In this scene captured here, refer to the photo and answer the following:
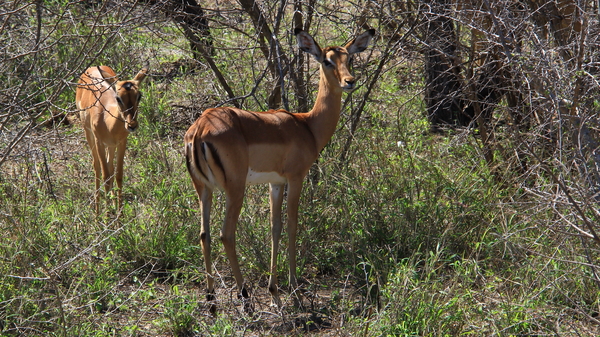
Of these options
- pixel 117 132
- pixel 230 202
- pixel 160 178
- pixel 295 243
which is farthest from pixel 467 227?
pixel 117 132

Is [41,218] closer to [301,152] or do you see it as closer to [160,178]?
[160,178]

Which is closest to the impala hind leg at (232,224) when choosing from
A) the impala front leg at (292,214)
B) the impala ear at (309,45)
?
the impala front leg at (292,214)

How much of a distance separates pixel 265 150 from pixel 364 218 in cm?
102

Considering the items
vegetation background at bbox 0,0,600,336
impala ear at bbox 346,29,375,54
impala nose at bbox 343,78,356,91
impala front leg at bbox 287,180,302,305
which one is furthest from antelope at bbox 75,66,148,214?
impala nose at bbox 343,78,356,91

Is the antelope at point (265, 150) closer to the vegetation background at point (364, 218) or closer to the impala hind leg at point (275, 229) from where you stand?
the impala hind leg at point (275, 229)

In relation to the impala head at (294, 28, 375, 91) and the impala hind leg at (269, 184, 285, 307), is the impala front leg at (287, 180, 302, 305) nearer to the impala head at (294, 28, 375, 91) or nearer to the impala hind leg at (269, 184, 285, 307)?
the impala hind leg at (269, 184, 285, 307)

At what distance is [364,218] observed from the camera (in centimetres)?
512

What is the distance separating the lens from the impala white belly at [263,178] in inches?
183

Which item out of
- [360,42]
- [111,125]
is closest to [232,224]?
[360,42]

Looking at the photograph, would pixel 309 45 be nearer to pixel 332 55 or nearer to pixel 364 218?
pixel 332 55

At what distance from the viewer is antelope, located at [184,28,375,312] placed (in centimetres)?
442

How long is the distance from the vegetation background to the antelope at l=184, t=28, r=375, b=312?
A: 0.91 ft

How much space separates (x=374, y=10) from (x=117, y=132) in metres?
2.64

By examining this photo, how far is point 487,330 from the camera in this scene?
12.7 ft
